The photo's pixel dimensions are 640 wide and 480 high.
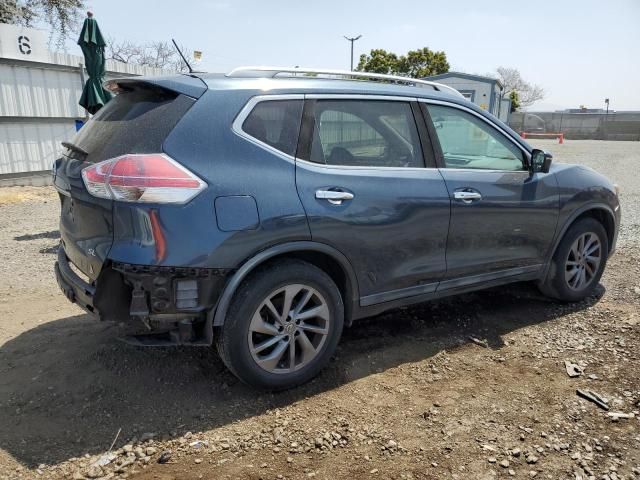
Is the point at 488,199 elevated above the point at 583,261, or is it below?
above

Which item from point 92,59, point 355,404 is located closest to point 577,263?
point 355,404

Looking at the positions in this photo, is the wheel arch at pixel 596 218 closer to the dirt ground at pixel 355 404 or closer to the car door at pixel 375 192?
the dirt ground at pixel 355 404

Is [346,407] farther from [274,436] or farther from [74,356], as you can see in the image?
[74,356]

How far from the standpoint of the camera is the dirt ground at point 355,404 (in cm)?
266

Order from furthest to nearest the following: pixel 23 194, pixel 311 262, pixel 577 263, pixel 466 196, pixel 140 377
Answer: pixel 23 194, pixel 577 263, pixel 466 196, pixel 140 377, pixel 311 262

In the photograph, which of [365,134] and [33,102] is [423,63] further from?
[365,134]

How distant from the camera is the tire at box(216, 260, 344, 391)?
2969mm

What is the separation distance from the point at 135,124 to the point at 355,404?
82.4 inches

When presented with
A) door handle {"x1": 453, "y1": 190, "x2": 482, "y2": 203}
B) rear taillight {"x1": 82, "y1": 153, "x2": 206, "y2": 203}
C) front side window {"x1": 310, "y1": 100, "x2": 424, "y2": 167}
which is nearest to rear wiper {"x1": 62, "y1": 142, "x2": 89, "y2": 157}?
rear taillight {"x1": 82, "y1": 153, "x2": 206, "y2": 203}

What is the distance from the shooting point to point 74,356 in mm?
3672

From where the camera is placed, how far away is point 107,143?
3035mm

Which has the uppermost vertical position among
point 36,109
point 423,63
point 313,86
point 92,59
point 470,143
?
point 423,63

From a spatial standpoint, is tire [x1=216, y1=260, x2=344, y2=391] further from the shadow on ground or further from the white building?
the white building

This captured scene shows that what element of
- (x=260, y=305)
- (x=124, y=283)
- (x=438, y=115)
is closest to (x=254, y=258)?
(x=260, y=305)
